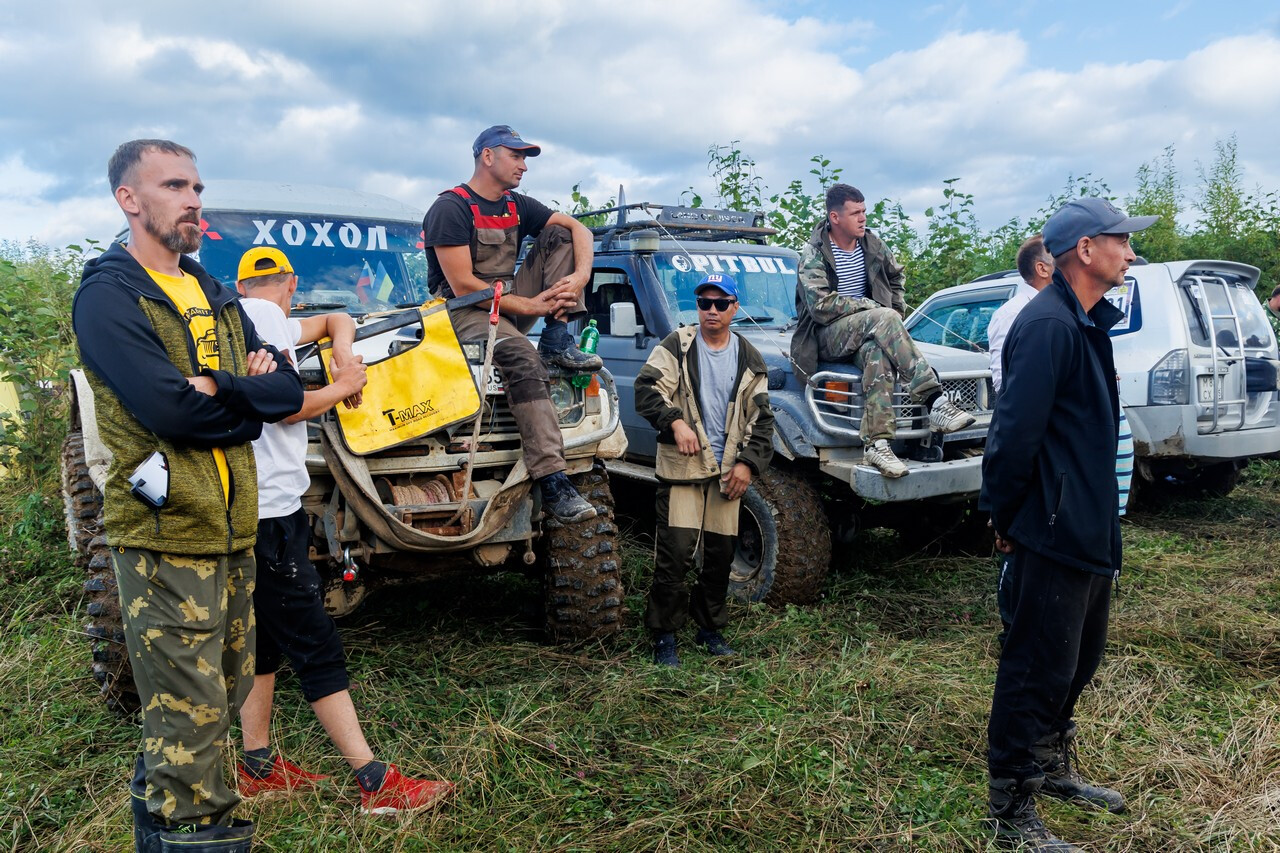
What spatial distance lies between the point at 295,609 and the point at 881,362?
3.37 meters

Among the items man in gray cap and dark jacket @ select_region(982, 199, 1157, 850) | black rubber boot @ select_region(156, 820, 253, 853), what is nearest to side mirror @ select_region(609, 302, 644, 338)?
man in gray cap and dark jacket @ select_region(982, 199, 1157, 850)

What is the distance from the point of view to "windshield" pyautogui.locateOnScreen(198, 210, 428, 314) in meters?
5.25

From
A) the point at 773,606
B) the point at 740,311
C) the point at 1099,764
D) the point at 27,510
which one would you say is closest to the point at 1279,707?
the point at 1099,764

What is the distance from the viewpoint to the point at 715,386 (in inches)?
185

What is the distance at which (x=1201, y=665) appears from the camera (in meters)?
4.47

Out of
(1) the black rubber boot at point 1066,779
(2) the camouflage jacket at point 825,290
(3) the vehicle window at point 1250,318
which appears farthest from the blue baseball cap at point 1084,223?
(3) the vehicle window at point 1250,318

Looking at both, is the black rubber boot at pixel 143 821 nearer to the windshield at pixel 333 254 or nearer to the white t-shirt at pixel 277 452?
the white t-shirt at pixel 277 452

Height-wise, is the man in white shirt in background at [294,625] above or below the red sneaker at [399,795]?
above

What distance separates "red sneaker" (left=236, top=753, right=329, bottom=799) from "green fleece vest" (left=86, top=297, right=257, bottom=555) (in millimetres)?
1099

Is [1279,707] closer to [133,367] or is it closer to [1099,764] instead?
→ [1099,764]

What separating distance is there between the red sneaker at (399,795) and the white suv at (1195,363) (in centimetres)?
507

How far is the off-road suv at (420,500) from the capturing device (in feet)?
12.9

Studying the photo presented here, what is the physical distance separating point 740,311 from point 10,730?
14.7 ft

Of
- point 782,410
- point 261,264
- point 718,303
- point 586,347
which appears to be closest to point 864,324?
point 782,410
